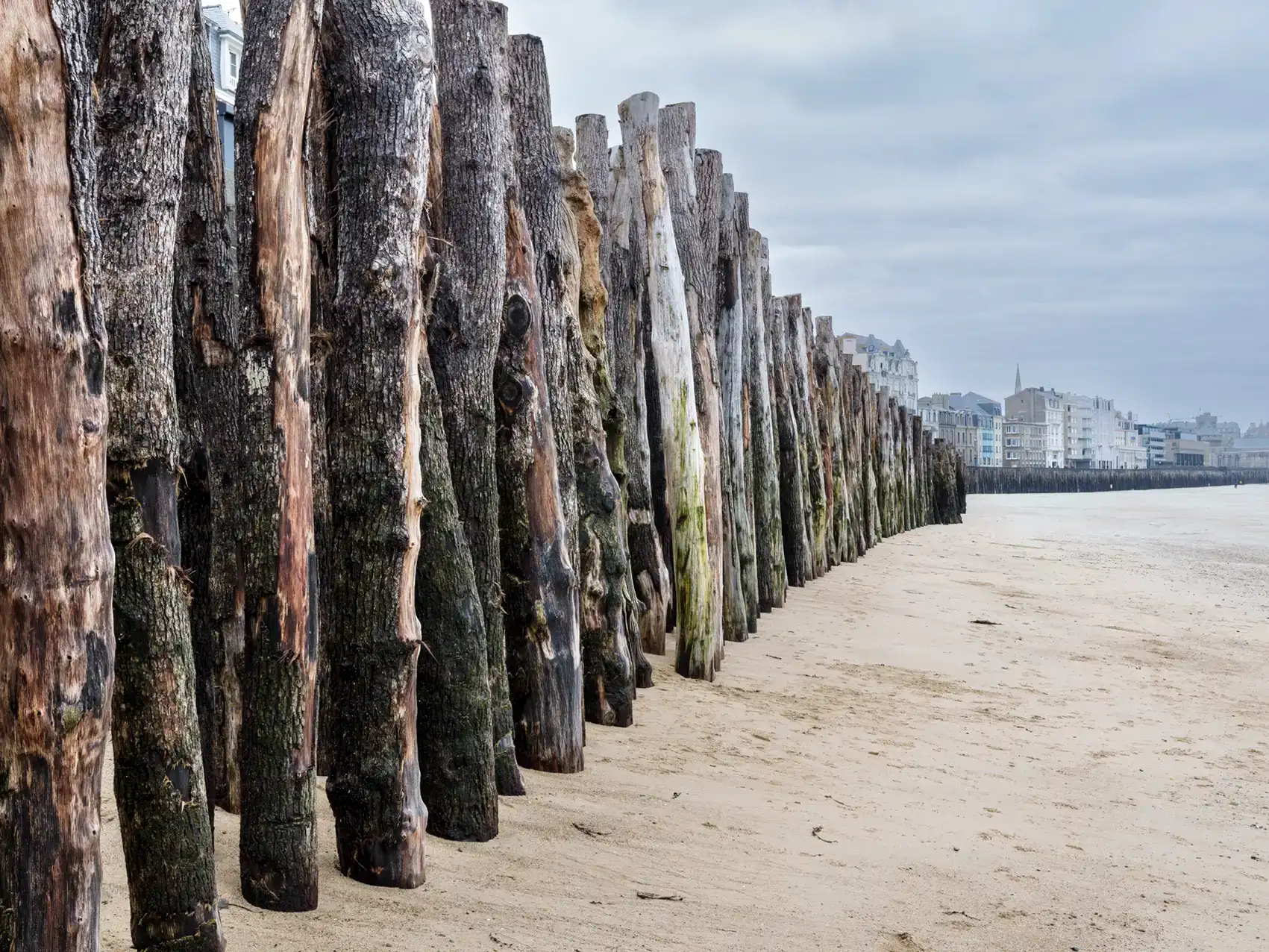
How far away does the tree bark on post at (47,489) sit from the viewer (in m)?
1.80

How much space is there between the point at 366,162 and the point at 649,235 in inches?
138

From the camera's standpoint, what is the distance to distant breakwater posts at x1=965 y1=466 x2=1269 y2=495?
51.4m

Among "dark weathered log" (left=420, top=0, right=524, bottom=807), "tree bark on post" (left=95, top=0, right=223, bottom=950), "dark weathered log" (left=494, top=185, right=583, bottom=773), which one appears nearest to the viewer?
"tree bark on post" (left=95, top=0, right=223, bottom=950)

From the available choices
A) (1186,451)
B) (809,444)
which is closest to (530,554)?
(809,444)

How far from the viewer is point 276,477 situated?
2.58 metres

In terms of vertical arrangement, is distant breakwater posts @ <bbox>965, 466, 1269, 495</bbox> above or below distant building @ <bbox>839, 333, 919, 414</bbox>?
below

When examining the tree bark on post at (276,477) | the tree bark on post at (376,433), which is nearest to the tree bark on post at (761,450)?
the tree bark on post at (376,433)

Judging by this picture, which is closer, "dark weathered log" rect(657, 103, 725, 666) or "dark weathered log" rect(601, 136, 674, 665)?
"dark weathered log" rect(601, 136, 674, 665)

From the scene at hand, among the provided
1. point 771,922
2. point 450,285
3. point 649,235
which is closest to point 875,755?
point 771,922

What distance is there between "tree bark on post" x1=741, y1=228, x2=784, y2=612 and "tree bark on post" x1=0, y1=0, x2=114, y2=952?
6.32 meters

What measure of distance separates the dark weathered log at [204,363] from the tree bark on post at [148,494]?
38 cm

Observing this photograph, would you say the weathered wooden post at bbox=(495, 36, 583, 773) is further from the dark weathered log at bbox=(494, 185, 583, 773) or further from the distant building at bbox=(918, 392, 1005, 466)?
the distant building at bbox=(918, 392, 1005, 466)

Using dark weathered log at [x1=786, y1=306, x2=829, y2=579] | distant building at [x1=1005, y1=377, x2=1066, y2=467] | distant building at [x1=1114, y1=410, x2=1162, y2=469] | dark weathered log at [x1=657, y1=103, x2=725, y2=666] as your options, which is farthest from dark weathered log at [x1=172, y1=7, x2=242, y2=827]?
distant building at [x1=1114, y1=410, x2=1162, y2=469]

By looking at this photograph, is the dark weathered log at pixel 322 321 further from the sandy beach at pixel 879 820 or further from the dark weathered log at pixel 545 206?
the dark weathered log at pixel 545 206
